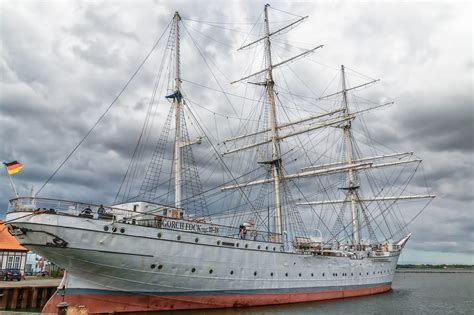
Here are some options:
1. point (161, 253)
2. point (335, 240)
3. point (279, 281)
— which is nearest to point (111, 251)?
point (161, 253)

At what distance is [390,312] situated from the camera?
28484 mm

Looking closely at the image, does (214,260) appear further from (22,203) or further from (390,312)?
(390,312)

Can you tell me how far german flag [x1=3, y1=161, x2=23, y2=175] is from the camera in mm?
19344

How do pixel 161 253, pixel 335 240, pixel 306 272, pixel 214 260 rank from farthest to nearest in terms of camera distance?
pixel 335 240, pixel 306 272, pixel 214 260, pixel 161 253

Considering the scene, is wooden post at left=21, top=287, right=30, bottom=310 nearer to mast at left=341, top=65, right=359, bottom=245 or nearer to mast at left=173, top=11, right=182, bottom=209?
mast at left=173, top=11, right=182, bottom=209

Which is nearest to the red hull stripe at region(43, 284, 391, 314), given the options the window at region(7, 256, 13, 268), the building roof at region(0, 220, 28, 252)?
the building roof at region(0, 220, 28, 252)

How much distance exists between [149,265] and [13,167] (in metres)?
9.11

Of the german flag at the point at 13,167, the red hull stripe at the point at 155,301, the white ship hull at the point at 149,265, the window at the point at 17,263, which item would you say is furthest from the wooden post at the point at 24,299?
the window at the point at 17,263

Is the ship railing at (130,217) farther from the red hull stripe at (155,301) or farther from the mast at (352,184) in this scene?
the mast at (352,184)

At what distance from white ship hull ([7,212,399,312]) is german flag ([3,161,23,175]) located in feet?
7.43

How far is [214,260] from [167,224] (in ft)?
13.3

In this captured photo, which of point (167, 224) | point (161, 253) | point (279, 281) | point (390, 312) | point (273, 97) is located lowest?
point (390, 312)

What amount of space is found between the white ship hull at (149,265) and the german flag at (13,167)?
2265mm

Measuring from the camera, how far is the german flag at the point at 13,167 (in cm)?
1934
